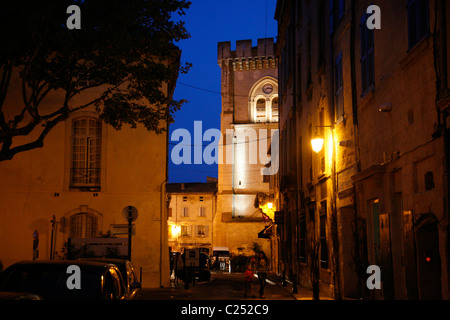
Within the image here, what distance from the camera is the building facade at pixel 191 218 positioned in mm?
80188

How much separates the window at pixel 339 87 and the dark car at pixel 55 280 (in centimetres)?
1053

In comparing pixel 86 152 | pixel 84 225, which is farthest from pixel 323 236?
pixel 86 152

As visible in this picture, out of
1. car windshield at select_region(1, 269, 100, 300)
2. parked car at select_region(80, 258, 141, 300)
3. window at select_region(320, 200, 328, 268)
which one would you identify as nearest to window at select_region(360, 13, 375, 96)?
window at select_region(320, 200, 328, 268)

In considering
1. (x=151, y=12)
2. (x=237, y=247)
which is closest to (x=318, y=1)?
(x=151, y=12)

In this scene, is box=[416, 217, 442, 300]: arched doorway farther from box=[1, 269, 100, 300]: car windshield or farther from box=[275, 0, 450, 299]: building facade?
box=[1, 269, 100, 300]: car windshield

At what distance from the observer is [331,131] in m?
18.7

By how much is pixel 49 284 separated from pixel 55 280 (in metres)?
0.10

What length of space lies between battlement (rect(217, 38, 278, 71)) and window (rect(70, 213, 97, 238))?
46.0 metres

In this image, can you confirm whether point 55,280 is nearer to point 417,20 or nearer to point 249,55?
point 417,20

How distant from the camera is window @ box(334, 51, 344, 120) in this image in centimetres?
1745

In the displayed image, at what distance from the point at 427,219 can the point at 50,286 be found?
6.42m

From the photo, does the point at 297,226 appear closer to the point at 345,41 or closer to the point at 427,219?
the point at 345,41

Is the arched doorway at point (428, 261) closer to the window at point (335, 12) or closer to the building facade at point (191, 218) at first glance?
the window at point (335, 12)

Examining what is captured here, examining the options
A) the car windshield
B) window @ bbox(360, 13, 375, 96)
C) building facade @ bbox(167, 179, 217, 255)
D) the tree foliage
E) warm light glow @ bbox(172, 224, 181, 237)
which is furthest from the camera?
building facade @ bbox(167, 179, 217, 255)
